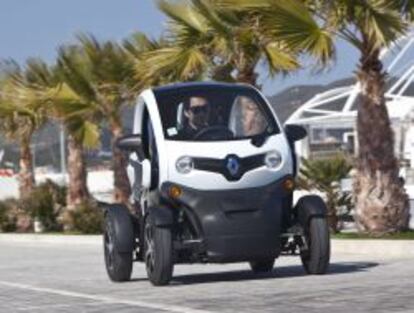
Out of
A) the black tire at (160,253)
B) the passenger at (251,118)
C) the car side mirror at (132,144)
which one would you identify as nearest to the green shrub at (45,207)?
the car side mirror at (132,144)

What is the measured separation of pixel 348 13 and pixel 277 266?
171 inches

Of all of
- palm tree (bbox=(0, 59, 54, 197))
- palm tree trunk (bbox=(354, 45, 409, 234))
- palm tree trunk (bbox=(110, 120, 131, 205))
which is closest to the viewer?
palm tree trunk (bbox=(354, 45, 409, 234))

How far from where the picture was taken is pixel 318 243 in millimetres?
11344

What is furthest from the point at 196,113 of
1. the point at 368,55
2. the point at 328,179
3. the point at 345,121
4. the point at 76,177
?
the point at 345,121

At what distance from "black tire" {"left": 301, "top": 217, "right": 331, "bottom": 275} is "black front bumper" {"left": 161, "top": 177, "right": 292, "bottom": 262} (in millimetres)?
442

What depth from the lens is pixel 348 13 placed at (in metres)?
16.8

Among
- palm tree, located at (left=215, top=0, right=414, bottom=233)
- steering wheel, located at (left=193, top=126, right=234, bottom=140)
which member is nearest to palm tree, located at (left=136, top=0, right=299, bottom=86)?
palm tree, located at (left=215, top=0, right=414, bottom=233)

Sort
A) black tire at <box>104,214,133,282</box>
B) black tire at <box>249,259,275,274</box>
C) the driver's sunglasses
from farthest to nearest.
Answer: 1. black tire at <box>249,259,275,274</box>
2. black tire at <box>104,214,133,282</box>
3. the driver's sunglasses

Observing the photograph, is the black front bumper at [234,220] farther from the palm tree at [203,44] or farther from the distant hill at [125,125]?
the palm tree at [203,44]

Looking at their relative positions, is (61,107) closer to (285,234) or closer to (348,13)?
(348,13)

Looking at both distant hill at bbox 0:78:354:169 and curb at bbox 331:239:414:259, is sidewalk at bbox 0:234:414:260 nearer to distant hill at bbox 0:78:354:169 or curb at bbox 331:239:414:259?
curb at bbox 331:239:414:259

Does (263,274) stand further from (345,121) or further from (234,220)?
(345,121)

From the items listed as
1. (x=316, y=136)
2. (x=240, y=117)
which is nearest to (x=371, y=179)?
(x=240, y=117)

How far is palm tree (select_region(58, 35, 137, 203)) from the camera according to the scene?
26.7 meters
